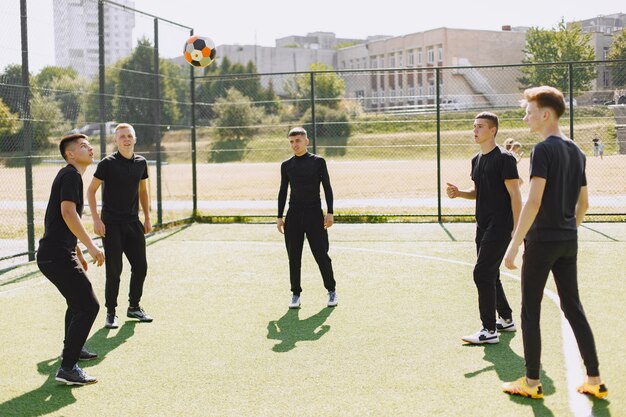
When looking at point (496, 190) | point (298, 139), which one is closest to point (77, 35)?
point (298, 139)

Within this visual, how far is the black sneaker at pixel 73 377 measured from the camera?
5.61 metres

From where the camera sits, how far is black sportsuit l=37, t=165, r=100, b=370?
564 centimetres

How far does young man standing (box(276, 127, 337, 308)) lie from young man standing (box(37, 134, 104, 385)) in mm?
2866

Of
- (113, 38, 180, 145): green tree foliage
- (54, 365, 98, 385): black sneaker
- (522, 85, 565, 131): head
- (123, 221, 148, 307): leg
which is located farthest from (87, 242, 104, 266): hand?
(113, 38, 180, 145): green tree foliage

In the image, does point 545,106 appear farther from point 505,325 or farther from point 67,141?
point 67,141

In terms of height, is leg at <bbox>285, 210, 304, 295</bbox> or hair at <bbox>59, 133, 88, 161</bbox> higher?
hair at <bbox>59, 133, 88, 161</bbox>

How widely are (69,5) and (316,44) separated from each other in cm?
11330

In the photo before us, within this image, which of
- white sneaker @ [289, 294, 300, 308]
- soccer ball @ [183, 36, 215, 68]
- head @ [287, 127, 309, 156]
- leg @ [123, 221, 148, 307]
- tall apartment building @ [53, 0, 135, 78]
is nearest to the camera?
leg @ [123, 221, 148, 307]

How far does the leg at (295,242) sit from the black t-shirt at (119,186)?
5.58 ft

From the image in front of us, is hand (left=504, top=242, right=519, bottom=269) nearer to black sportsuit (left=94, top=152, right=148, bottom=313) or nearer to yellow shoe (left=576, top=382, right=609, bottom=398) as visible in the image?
yellow shoe (left=576, top=382, right=609, bottom=398)

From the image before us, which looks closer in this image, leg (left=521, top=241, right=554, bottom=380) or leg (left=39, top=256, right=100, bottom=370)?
leg (left=521, top=241, right=554, bottom=380)

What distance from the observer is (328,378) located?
18.6ft

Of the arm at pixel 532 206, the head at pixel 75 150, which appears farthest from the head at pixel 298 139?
the arm at pixel 532 206

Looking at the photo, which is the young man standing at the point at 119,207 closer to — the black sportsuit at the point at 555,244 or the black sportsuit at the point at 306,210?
the black sportsuit at the point at 306,210
